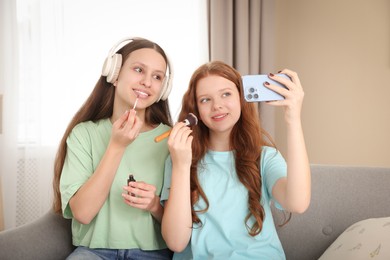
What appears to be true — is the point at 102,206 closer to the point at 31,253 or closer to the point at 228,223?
the point at 31,253

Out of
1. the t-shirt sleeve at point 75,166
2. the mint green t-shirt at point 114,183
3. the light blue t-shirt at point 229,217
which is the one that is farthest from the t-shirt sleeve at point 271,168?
the t-shirt sleeve at point 75,166

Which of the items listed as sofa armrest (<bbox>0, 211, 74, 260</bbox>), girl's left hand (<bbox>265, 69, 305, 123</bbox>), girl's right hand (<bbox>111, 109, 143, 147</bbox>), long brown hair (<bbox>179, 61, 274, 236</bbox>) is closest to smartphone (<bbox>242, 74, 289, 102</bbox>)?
girl's left hand (<bbox>265, 69, 305, 123</bbox>)

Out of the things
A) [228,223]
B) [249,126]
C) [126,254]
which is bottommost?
[126,254]

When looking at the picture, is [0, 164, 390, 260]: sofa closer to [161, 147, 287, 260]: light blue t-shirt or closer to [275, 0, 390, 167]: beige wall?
[161, 147, 287, 260]: light blue t-shirt

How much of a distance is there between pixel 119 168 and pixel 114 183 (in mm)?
51

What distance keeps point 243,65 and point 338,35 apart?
61 cm

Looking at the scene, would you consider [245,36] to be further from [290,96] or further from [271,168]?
[290,96]

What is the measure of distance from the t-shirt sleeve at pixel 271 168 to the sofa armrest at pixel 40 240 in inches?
28.2

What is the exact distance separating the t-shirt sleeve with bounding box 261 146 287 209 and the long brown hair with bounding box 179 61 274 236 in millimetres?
17

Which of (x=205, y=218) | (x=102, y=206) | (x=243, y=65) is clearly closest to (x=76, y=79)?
(x=243, y=65)

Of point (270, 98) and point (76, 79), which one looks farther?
point (76, 79)

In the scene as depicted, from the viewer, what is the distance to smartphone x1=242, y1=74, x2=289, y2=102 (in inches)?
40.9

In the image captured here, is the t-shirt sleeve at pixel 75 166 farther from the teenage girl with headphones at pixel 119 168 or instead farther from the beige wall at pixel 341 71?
the beige wall at pixel 341 71

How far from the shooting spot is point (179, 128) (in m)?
1.15
